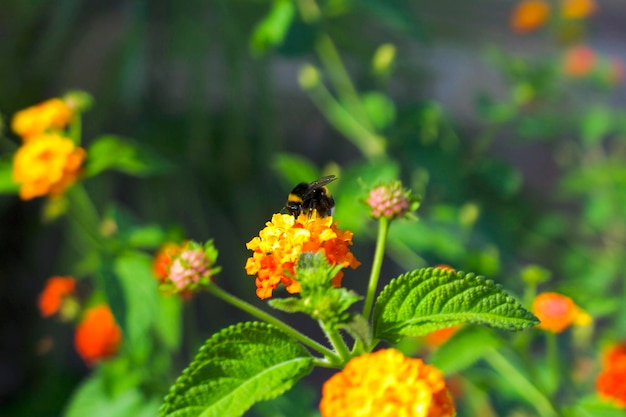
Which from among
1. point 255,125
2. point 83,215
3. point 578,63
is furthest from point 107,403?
point 578,63

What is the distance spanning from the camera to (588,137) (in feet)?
4.25

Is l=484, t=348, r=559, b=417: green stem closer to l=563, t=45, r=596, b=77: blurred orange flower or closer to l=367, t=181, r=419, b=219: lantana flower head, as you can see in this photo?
l=367, t=181, r=419, b=219: lantana flower head

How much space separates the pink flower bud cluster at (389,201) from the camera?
41 cm

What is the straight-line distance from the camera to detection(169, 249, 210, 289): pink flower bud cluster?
399mm

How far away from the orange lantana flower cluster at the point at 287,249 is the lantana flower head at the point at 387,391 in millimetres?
54

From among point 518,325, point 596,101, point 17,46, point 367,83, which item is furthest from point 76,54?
point 518,325

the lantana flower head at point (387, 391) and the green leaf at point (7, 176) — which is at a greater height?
the green leaf at point (7, 176)

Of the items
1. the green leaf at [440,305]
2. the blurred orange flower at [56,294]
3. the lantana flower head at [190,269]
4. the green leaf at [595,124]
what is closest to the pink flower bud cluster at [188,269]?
the lantana flower head at [190,269]

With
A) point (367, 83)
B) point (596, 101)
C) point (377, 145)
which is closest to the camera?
point (377, 145)

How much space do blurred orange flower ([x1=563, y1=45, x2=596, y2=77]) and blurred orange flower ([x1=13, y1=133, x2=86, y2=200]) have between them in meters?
1.03

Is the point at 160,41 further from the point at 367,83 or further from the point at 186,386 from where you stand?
the point at 186,386

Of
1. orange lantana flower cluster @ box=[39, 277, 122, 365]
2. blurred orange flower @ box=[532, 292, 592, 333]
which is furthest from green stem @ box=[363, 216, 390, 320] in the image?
orange lantana flower cluster @ box=[39, 277, 122, 365]

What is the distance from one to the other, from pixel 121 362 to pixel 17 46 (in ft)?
2.79

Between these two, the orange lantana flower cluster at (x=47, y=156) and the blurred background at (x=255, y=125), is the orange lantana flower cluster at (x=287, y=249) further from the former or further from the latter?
the blurred background at (x=255, y=125)
